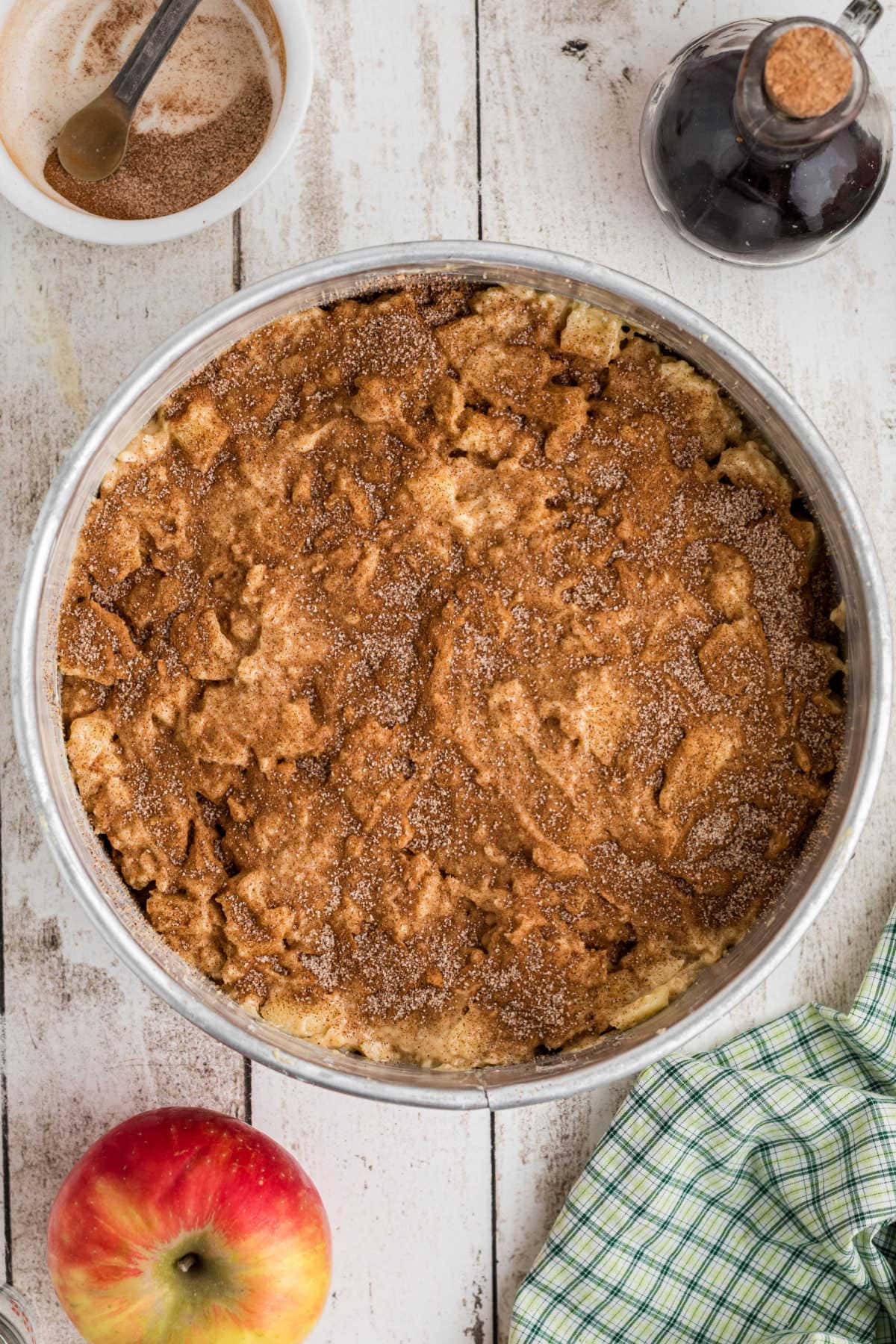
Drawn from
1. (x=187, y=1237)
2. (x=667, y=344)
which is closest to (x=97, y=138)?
(x=667, y=344)

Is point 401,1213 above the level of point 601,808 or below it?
below

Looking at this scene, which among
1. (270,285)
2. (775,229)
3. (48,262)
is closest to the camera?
(270,285)

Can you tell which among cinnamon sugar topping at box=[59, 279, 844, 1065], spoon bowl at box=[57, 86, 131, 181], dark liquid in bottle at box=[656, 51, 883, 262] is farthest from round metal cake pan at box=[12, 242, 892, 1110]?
spoon bowl at box=[57, 86, 131, 181]

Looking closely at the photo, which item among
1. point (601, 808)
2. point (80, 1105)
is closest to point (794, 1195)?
point (601, 808)

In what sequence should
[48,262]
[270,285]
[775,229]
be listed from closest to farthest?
[270,285], [775,229], [48,262]

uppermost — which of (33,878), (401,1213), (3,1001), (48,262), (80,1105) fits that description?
(48,262)

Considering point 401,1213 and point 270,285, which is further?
point 401,1213

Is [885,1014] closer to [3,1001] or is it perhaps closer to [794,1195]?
[794,1195]
